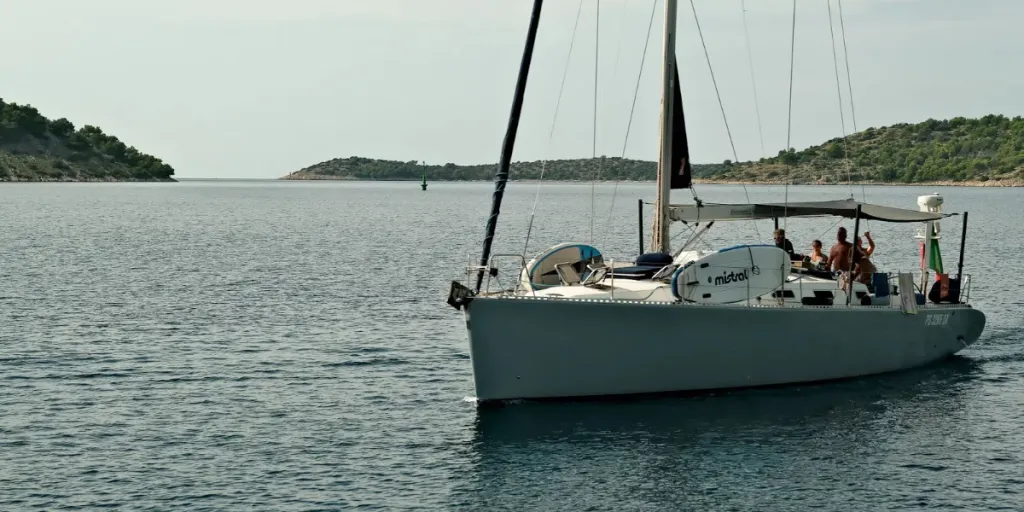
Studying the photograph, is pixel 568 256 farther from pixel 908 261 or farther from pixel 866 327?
pixel 908 261

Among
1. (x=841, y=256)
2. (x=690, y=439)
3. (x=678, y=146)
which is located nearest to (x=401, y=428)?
(x=690, y=439)

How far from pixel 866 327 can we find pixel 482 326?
826cm

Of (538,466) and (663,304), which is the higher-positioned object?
(663,304)

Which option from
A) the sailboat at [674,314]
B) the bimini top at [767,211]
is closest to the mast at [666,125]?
the sailboat at [674,314]

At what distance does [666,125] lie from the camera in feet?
83.3

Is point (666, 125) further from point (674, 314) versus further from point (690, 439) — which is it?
point (690, 439)

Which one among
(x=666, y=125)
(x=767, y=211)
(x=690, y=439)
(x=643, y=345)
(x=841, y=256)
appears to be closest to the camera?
(x=690, y=439)

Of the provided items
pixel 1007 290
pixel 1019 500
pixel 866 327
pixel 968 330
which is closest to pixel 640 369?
pixel 866 327

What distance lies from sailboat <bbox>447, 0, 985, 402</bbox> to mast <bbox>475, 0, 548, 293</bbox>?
1.0 inches

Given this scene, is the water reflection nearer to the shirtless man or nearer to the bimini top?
the shirtless man

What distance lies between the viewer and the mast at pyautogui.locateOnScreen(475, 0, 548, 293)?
21.6 meters

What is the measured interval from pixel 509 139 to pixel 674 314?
4.37m

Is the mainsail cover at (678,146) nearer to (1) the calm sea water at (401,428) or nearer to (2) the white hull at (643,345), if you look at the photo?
(2) the white hull at (643,345)

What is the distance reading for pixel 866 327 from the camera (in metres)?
25.0
